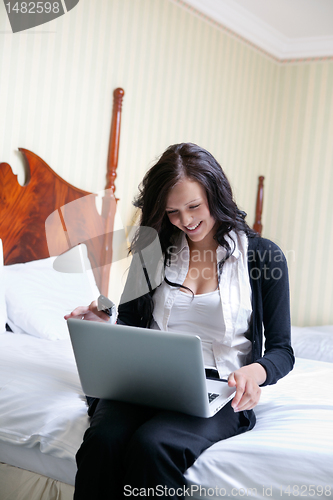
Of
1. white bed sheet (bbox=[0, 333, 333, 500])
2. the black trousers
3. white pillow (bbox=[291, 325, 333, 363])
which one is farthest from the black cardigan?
white pillow (bbox=[291, 325, 333, 363])

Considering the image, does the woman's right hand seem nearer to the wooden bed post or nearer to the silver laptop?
→ the silver laptop

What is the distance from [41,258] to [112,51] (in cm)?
121

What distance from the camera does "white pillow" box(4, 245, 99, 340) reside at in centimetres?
198

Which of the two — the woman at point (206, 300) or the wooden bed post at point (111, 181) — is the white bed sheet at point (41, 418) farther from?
the wooden bed post at point (111, 181)

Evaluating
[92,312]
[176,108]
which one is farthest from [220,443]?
[176,108]

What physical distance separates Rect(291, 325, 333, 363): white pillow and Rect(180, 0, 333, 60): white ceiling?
2.04 metres

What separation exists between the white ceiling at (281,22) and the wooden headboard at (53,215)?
1145 mm

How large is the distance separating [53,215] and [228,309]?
1459 mm

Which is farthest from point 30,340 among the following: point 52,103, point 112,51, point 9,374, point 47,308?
point 112,51

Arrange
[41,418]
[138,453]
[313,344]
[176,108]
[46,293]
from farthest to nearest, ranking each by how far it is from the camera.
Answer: [176,108], [313,344], [46,293], [41,418], [138,453]

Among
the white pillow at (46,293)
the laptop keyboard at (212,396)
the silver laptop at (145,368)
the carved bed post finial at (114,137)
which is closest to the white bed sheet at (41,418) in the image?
the silver laptop at (145,368)

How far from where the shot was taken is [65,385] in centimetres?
138

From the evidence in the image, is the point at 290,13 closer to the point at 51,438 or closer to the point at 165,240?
the point at 165,240

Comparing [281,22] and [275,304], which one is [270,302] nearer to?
[275,304]
